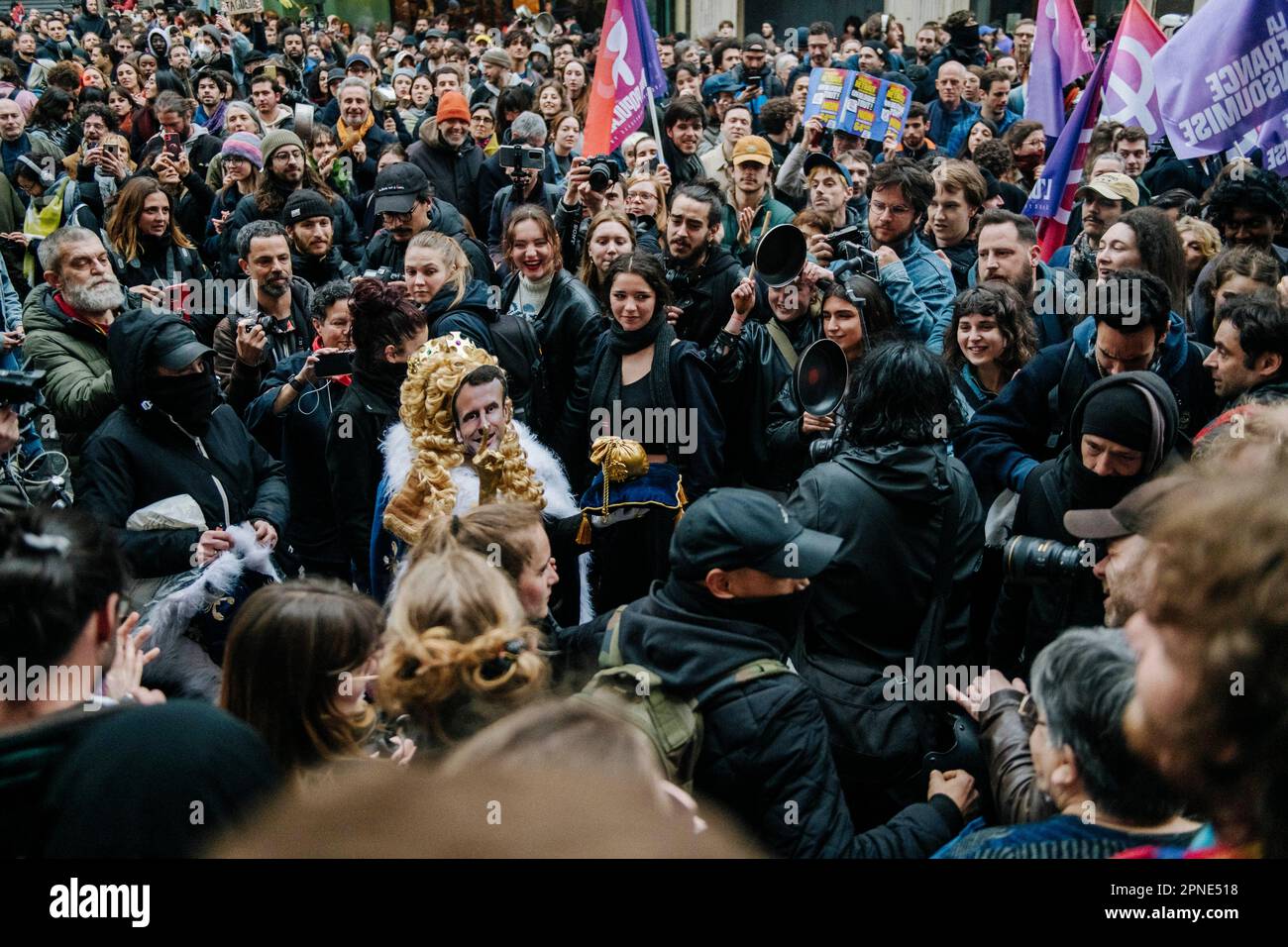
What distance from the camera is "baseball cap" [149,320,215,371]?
350 centimetres

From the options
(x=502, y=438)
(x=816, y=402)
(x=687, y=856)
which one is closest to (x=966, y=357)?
(x=816, y=402)

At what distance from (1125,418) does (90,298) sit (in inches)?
157

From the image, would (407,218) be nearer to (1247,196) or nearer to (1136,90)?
(1247,196)

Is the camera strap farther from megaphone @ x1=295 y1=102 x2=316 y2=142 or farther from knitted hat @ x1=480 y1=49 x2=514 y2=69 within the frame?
knitted hat @ x1=480 y1=49 x2=514 y2=69

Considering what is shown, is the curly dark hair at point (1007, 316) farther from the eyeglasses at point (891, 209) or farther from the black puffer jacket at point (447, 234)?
the black puffer jacket at point (447, 234)

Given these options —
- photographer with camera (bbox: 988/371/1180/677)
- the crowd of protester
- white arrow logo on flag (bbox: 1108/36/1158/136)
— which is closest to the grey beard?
the crowd of protester

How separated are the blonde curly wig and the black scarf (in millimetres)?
726

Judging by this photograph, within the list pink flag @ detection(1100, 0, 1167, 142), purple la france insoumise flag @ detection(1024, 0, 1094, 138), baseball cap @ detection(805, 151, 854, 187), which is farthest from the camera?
purple la france insoumise flag @ detection(1024, 0, 1094, 138)

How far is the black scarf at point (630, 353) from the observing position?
426 centimetres

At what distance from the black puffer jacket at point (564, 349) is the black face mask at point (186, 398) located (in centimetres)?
148

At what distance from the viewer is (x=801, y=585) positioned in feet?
7.77

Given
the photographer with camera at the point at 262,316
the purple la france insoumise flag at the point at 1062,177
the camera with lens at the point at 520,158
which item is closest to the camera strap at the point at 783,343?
the photographer with camera at the point at 262,316
